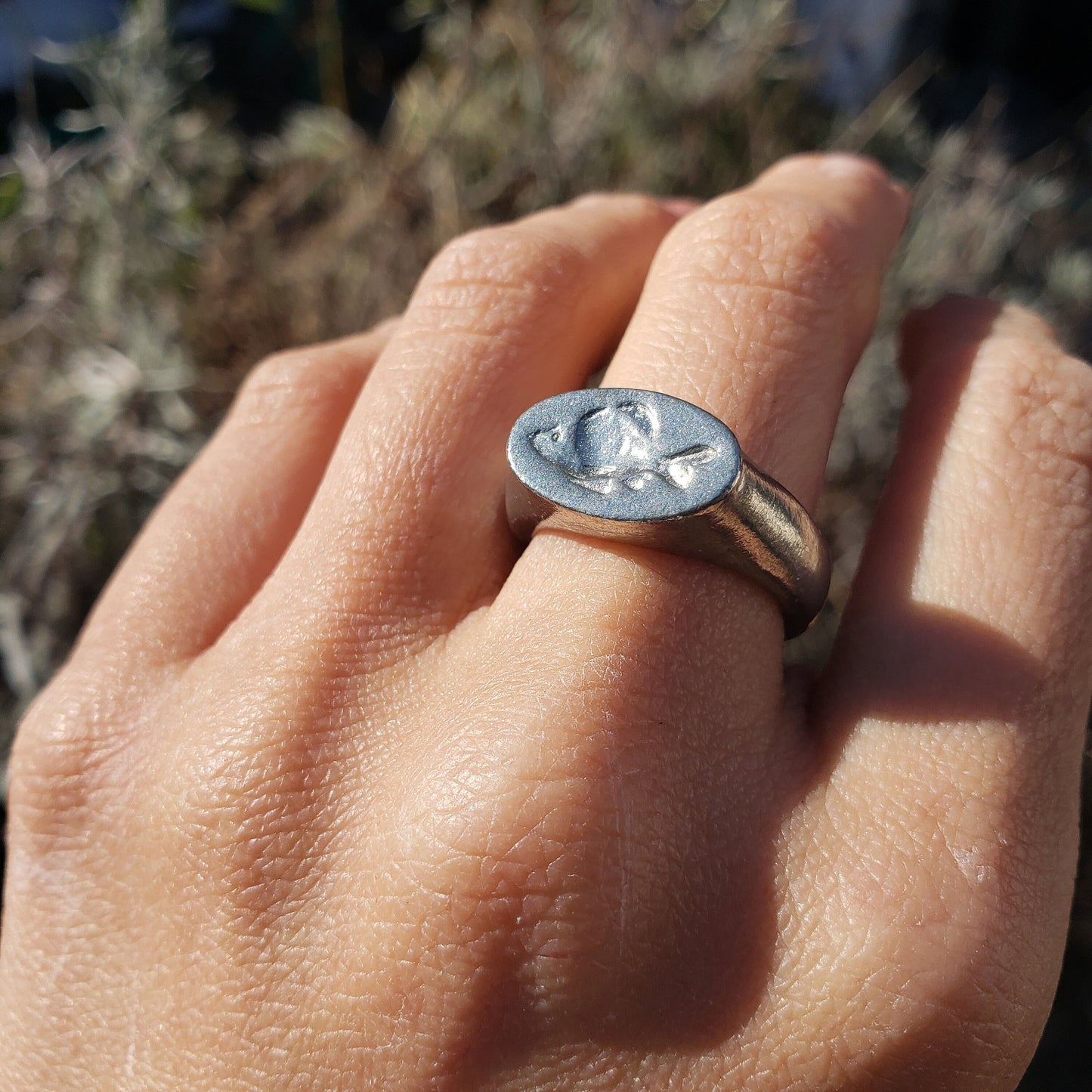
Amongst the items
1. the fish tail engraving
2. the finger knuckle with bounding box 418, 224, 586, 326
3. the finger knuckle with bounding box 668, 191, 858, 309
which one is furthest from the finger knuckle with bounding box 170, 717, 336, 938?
the finger knuckle with bounding box 668, 191, 858, 309

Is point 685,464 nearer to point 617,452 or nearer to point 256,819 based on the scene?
point 617,452

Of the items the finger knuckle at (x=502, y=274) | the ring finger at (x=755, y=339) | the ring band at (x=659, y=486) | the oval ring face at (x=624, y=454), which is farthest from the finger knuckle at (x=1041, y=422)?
the finger knuckle at (x=502, y=274)

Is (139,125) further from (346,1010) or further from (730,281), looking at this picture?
(346,1010)

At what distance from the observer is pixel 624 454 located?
90cm

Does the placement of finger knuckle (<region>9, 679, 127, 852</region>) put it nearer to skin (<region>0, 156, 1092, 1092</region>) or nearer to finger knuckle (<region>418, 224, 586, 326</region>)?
skin (<region>0, 156, 1092, 1092</region>)

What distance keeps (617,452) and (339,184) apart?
191 cm

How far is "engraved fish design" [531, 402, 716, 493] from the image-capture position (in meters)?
0.87

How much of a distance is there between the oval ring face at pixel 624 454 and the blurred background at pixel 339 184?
1.12 m

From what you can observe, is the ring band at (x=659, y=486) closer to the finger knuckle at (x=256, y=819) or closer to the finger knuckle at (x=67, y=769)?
the finger knuckle at (x=256, y=819)

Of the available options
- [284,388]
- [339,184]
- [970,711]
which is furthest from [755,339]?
[339,184]

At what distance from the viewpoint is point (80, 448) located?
73.0 inches

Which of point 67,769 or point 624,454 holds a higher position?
point 624,454

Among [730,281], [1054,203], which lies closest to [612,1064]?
[730,281]

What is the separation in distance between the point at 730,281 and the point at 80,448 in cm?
134
